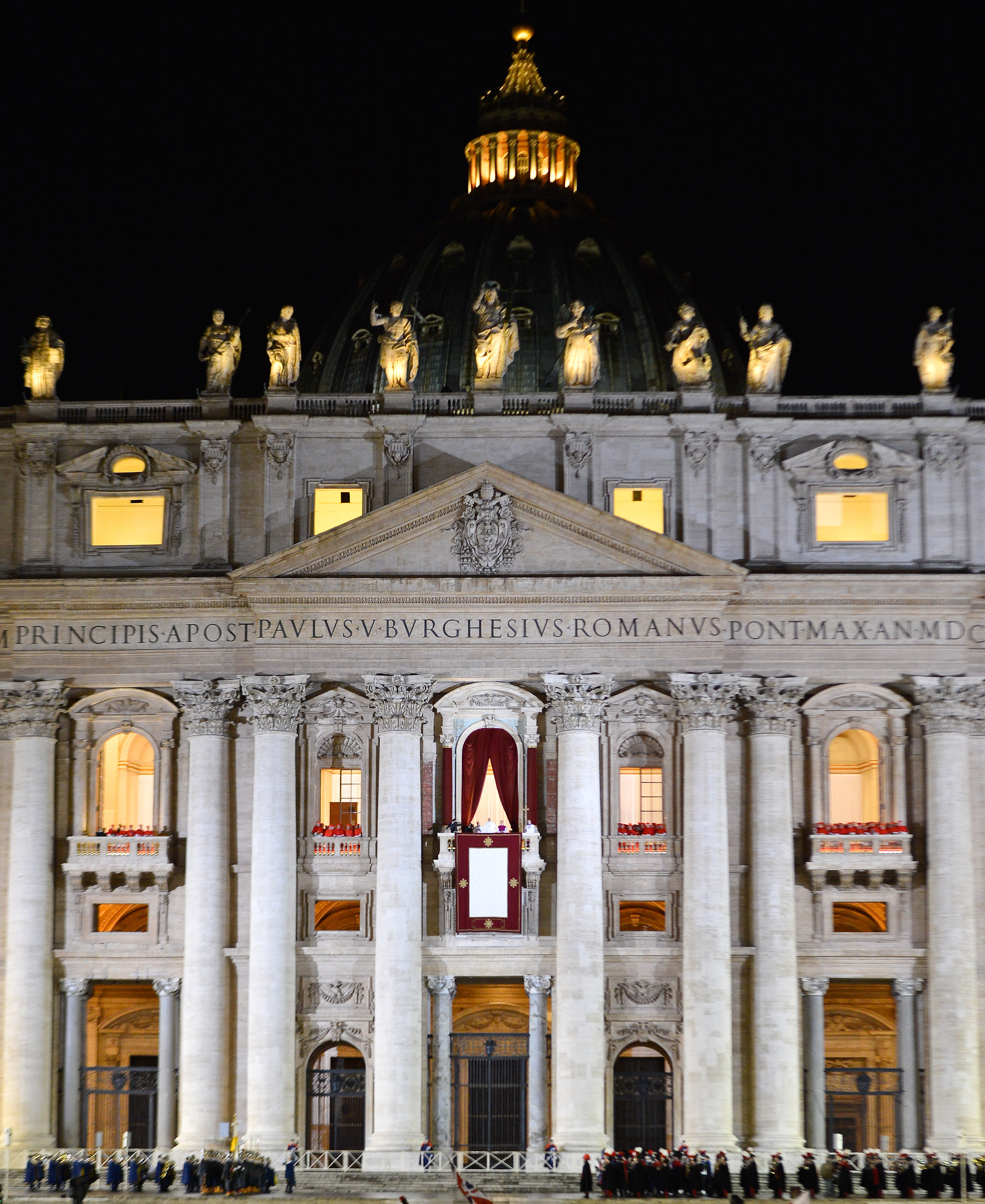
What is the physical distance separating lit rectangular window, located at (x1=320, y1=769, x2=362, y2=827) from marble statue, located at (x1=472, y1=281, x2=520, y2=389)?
12.7 meters

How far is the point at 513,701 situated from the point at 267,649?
7.52m

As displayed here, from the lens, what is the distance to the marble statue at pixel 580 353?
2379 inches

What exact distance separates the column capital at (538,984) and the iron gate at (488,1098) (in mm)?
1576

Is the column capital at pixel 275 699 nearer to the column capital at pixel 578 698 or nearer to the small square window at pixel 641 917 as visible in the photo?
the column capital at pixel 578 698

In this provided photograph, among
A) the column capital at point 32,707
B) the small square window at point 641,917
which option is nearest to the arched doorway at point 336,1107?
the small square window at point 641,917

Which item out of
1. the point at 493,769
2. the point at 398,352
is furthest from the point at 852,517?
the point at 398,352

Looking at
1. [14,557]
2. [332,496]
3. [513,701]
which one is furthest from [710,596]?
[14,557]

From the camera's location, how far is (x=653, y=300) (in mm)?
82500

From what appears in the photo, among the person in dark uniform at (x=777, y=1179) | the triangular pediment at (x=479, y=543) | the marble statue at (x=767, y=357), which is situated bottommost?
the person in dark uniform at (x=777, y=1179)

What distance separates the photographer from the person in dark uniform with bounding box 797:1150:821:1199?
52.2m

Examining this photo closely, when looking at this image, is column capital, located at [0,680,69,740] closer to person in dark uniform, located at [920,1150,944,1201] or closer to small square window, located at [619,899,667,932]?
small square window, located at [619,899,667,932]

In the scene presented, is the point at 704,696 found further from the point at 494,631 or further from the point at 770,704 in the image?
the point at 494,631

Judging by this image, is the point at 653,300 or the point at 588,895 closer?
the point at 588,895

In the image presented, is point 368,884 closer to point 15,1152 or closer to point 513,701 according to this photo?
point 513,701
